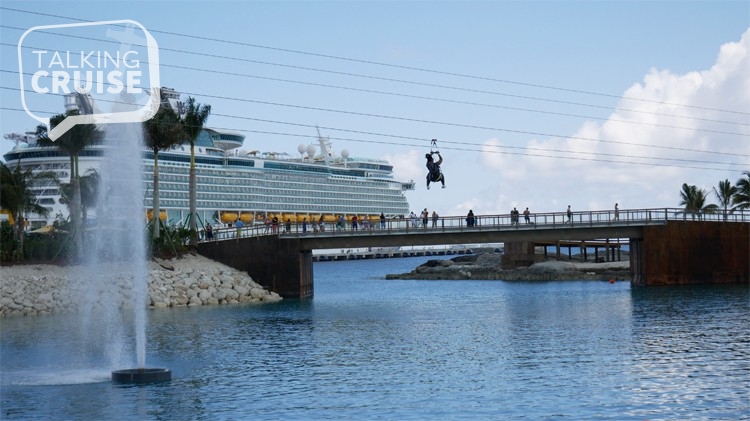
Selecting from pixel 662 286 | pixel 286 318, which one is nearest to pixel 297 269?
pixel 286 318

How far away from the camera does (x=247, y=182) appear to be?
133 meters

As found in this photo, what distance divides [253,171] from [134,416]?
11222 centimetres

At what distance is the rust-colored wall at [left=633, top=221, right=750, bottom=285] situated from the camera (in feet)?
208

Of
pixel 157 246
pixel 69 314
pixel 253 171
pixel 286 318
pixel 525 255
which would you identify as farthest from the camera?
pixel 253 171

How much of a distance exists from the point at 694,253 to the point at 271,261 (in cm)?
2592

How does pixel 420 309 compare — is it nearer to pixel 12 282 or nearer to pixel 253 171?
pixel 12 282

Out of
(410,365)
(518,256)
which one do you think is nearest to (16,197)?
(410,365)

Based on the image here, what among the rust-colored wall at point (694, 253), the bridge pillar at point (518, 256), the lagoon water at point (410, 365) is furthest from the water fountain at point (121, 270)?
the bridge pillar at point (518, 256)

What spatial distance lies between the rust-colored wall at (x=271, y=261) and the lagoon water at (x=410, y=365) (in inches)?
407

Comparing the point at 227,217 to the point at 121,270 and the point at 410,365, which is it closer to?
the point at 121,270

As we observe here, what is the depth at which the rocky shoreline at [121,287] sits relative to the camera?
52.6 m

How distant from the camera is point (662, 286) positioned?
63250 millimetres

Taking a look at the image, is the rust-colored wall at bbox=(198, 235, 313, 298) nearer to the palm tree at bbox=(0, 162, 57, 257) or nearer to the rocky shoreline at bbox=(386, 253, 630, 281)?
the palm tree at bbox=(0, 162, 57, 257)

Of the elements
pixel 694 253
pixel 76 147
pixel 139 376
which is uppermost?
pixel 76 147
